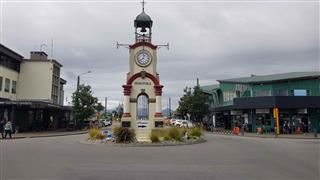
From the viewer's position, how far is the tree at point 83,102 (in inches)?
1901

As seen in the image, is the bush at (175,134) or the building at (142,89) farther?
the building at (142,89)

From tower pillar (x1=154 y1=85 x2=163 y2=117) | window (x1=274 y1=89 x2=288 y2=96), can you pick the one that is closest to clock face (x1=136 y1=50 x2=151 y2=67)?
tower pillar (x1=154 y1=85 x2=163 y2=117)

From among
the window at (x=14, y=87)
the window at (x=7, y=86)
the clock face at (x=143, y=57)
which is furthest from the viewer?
the window at (x=14, y=87)

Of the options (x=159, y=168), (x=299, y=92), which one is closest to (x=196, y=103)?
(x=299, y=92)

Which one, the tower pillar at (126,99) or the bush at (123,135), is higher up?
the tower pillar at (126,99)

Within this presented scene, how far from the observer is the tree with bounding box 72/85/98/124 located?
158 feet

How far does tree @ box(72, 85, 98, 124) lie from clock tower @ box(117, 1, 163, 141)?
66.7ft

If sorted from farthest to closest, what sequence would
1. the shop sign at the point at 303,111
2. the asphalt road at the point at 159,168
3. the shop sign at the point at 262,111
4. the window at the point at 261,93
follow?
the window at the point at 261,93, the shop sign at the point at 262,111, the shop sign at the point at 303,111, the asphalt road at the point at 159,168

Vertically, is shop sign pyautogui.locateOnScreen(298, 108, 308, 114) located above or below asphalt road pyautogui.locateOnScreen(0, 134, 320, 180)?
above

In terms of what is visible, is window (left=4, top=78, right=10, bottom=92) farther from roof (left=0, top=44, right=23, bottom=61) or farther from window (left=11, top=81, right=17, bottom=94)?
roof (left=0, top=44, right=23, bottom=61)

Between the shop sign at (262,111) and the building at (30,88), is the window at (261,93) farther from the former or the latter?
the building at (30,88)

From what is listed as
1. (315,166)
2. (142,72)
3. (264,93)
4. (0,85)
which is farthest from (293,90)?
(0,85)

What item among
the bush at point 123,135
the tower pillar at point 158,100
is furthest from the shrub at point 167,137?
the tower pillar at point 158,100

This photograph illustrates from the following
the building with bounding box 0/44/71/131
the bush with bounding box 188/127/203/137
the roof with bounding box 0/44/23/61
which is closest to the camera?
the bush with bounding box 188/127/203/137
